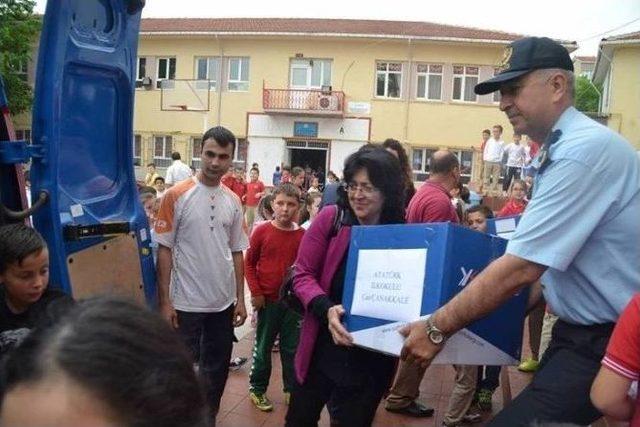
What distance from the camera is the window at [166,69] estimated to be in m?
30.0

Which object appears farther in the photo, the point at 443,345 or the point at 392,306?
the point at 392,306

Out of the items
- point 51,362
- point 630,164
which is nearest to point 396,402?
point 630,164

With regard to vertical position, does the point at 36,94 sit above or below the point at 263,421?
above

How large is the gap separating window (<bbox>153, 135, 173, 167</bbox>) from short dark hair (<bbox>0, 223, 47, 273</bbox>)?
2831cm

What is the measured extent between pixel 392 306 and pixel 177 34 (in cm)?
2899

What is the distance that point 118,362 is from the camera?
870mm

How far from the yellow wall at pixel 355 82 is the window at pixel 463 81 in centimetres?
28

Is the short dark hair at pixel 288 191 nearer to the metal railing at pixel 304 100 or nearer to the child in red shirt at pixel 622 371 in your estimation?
the child in red shirt at pixel 622 371

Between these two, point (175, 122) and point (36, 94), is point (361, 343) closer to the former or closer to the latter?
point (36, 94)

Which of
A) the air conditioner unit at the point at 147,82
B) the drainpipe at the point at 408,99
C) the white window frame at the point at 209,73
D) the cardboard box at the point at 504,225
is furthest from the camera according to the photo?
the white window frame at the point at 209,73

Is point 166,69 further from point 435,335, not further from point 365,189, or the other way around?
point 435,335

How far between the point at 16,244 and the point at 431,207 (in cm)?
265

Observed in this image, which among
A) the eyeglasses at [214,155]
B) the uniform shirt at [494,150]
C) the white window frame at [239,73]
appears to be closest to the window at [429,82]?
the white window frame at [239,73]

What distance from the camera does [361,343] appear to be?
Answer: 2391 mm
